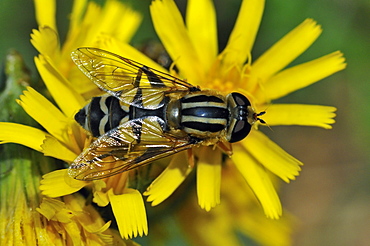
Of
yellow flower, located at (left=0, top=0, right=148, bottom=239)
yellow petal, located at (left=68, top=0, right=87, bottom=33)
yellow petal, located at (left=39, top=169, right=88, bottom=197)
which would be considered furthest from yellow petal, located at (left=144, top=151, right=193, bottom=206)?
yellow petal, located at (left=68, top=0, right=87, bottom=33)

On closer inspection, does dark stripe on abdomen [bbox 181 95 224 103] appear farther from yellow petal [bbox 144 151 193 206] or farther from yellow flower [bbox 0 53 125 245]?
yellow flower [bbox 0 53 125 245]

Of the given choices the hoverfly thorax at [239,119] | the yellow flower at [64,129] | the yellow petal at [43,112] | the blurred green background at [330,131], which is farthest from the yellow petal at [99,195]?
the blurred green background at [330,131]

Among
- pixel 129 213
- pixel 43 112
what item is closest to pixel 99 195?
pixel 129 213

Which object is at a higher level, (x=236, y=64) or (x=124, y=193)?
(x=236, y=64)

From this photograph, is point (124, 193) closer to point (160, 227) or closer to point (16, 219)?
point (16, 219)

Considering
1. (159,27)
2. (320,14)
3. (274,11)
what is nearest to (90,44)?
(159,27)

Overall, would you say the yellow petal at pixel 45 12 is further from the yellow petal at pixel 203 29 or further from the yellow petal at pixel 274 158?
the yellow petal at pixel 274 158
